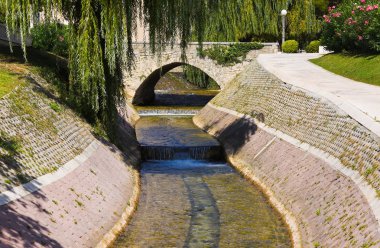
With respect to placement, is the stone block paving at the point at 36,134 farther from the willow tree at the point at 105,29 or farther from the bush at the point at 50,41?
the bush at the point at 50,41

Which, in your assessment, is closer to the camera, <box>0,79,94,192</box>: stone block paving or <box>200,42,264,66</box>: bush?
<box>0,79,94,192</box>: stone block paving

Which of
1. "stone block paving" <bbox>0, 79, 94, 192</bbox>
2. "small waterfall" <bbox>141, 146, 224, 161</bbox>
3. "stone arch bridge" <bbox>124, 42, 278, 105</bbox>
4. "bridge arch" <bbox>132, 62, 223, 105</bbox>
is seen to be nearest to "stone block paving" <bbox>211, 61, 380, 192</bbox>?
"small waterfall" <bbox>141, 146, 224, 161</bbox>

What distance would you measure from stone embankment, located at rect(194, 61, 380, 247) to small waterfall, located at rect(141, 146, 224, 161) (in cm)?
107

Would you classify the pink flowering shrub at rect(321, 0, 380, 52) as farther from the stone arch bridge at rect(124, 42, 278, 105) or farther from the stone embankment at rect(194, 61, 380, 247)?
the stone arch bridge at rect(124, 42, 278, 105)

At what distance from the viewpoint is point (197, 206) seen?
18.1 metres

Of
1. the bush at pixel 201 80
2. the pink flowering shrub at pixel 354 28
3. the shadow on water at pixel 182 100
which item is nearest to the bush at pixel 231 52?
the shadow on water at pixel 182 100

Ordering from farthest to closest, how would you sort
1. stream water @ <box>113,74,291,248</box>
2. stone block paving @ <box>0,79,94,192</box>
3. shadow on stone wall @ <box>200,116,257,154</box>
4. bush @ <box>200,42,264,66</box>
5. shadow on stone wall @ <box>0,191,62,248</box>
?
bush @ <box>200,42,264,66</box>
shadow on stone wall @ <box>200,116,257,154</box>
stream water @ <box>113,74,291,248</box>
stone block paving @ <box>0,79,94,192</box>
shadow on stone wall @ <box>0,191,62,248</box>

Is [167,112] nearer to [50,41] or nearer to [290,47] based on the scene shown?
[50,41]

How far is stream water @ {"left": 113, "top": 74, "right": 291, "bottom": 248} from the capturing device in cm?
1480

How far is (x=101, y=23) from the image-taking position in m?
18.8

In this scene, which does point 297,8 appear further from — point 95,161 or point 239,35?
point 95,161

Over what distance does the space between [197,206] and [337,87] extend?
10537 millimetres

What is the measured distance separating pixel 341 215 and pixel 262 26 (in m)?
41.8

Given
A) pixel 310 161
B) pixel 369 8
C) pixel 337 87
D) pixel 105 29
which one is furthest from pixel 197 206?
pixel 369 8
